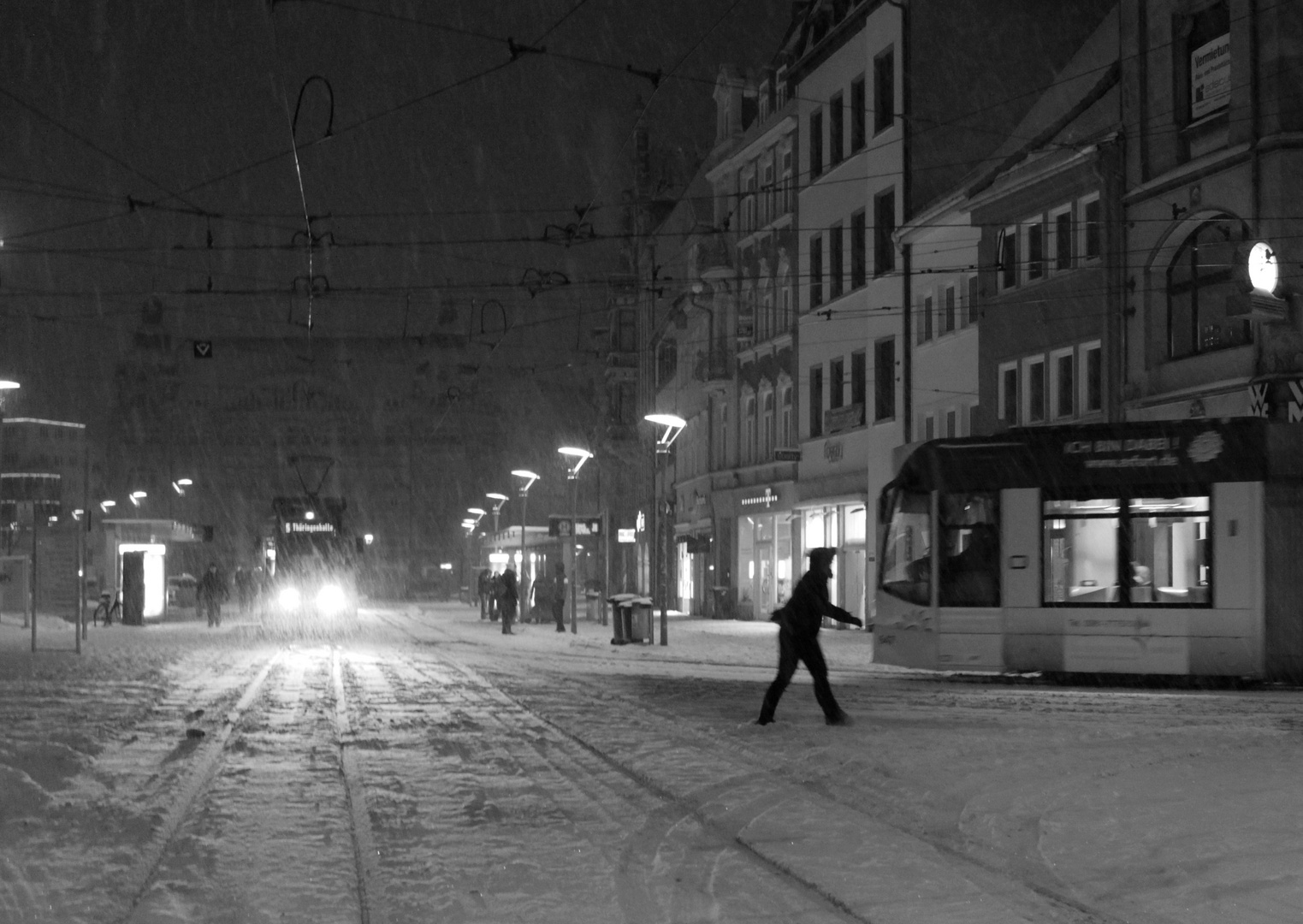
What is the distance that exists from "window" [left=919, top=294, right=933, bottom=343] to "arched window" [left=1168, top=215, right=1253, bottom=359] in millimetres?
10372

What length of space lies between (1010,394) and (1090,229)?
477 centimetres

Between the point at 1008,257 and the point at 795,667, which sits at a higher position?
the point at 1008,257

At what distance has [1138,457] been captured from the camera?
22.4m

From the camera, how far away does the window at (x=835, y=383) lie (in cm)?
4469

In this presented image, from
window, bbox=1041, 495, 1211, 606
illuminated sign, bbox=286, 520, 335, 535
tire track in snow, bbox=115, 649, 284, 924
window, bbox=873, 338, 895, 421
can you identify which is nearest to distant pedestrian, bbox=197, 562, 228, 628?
illuminated sign, bbox=286, 520, 335, 535

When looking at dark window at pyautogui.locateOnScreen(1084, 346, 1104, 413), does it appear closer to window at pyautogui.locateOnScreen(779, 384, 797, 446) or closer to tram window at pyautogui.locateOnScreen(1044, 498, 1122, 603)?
tram window at pyautogui.locateOnScreen(1044, 498, 1122, 603)

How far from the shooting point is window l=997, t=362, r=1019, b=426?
34.8 metres

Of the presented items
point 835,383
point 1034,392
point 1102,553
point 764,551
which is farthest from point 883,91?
point 1102,553

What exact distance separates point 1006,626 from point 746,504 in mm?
29353

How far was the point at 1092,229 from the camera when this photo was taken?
31.4m

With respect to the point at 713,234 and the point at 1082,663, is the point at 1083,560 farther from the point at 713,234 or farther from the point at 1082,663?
the point at 713,234

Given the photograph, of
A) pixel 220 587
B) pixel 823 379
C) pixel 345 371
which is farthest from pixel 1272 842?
pixel 345 371

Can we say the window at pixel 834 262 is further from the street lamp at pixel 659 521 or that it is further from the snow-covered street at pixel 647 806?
the snow-covered street at pixel 647 806

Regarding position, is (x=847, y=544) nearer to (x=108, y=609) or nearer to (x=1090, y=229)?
(x=1090, y=229)
